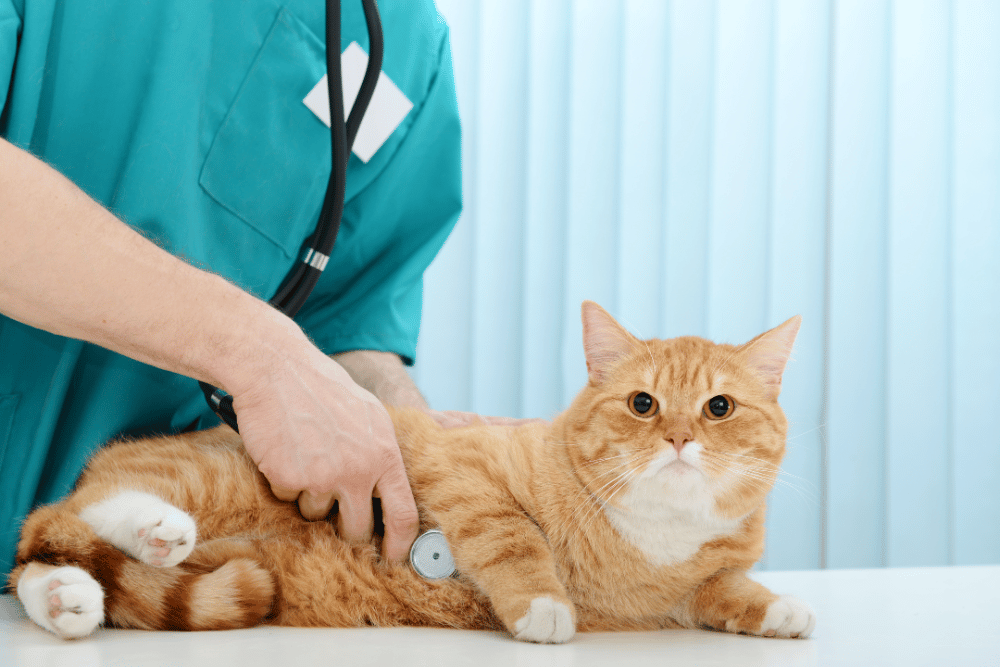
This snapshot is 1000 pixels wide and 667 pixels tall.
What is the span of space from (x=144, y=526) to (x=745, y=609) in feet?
2.24

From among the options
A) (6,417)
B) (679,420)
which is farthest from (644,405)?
(6,417)

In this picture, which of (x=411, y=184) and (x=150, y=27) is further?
(x=411, y=184)

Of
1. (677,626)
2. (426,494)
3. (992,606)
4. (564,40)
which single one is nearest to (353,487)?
(426,494)

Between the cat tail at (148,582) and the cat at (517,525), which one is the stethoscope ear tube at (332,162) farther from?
the cat tail at (148,582)

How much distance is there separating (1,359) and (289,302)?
0.38m

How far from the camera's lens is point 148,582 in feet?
2.48

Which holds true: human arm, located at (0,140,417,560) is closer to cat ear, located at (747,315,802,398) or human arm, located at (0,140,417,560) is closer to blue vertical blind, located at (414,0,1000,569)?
cat ear, located at (747,315,802,398)

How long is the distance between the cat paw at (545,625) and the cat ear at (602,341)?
0.40 m

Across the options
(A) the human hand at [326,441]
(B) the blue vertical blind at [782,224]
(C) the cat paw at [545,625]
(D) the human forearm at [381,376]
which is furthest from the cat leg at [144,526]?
(B) the blue vertical blind at [782,224]

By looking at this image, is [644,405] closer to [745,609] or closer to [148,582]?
[745,609]

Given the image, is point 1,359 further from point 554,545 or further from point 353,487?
point 554,545

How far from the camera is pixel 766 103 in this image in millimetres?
2189

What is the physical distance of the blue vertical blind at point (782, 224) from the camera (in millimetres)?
2145

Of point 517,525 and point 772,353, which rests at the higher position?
point 772,353
